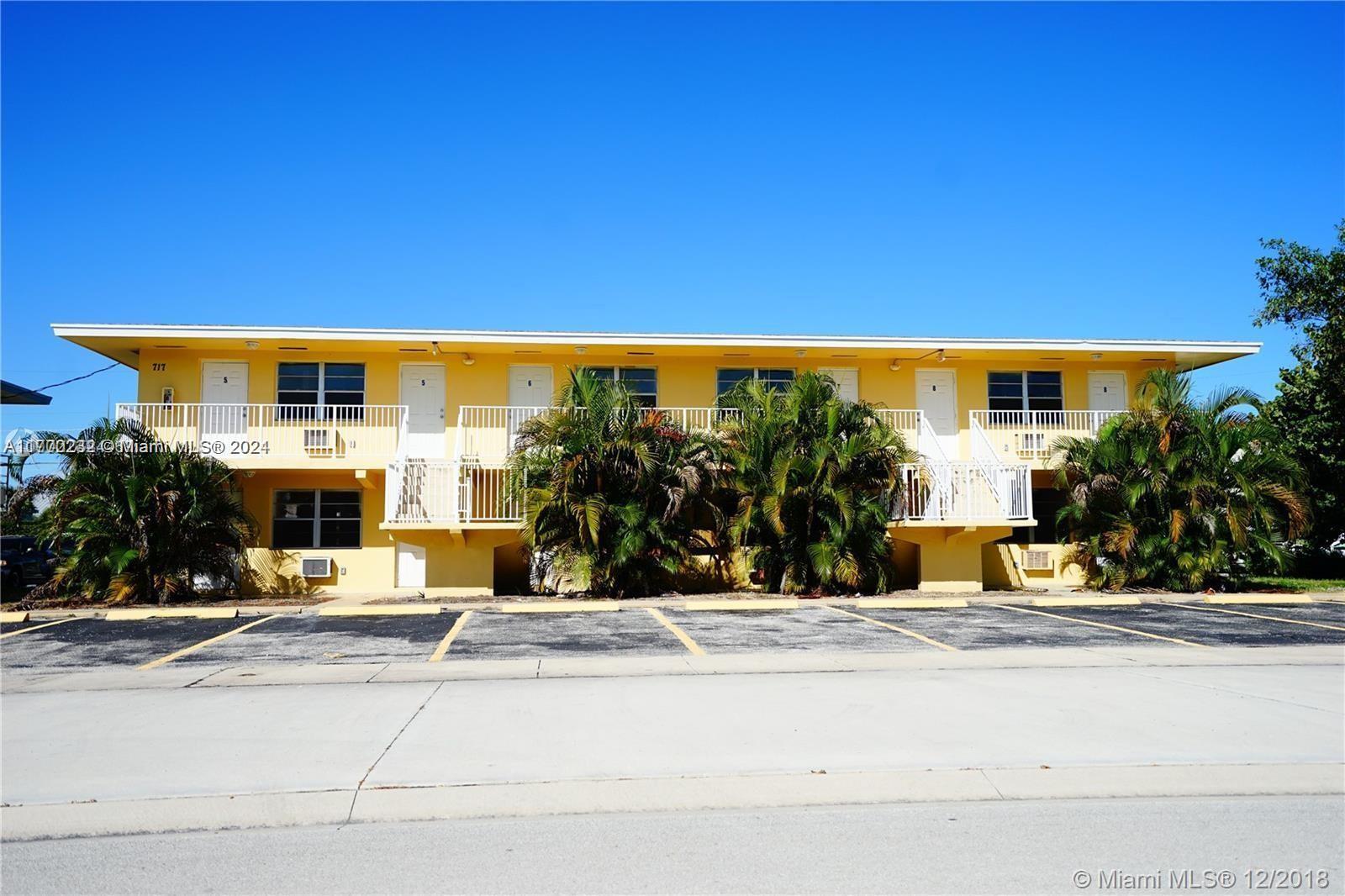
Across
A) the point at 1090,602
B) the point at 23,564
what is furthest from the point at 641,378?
the point at 23,564

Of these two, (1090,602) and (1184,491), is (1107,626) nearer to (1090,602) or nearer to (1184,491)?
(1090,602)

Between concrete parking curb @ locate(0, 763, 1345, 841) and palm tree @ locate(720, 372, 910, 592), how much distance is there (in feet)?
37.0

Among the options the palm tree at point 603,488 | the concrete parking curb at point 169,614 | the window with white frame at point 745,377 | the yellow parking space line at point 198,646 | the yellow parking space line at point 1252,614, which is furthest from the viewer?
the window with white frame at point 745,377

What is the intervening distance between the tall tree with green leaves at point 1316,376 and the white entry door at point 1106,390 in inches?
128

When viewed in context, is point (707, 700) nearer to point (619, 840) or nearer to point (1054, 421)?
point (619, 840)

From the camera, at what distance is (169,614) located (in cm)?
1596

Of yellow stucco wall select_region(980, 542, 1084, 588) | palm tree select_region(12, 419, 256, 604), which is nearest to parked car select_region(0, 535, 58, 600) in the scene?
palm tree select_region(12, 419, 256, 604)

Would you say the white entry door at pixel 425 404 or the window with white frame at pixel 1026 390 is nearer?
the white entry door at pixel 425 404

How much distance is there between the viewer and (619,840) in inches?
213

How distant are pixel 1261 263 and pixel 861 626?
1587 centimetres

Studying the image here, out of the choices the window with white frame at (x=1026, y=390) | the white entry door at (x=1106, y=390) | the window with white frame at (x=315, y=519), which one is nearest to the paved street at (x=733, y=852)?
the window with white frame at (x=315, y=519)

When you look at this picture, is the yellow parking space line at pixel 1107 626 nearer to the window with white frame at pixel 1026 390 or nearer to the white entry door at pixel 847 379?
the white entry door at pixel 847 379

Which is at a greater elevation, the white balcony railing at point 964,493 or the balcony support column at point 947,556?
the white balcony railing at point 964,493

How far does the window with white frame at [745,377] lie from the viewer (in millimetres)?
22828
